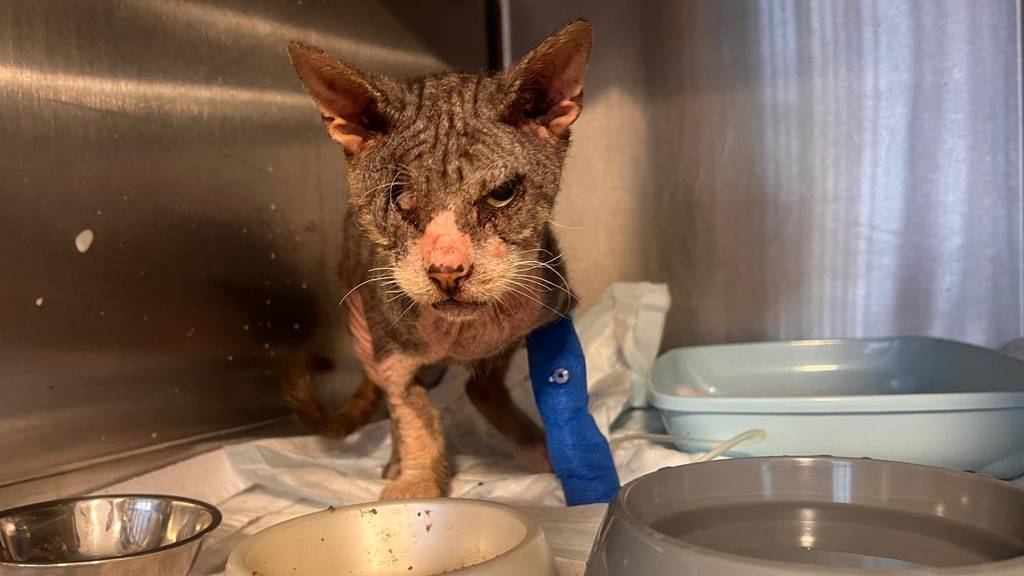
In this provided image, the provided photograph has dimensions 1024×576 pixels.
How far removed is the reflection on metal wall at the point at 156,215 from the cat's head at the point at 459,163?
1.23ft

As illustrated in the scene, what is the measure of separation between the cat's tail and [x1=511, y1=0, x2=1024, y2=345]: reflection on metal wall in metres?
0.61

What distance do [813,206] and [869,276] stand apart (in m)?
0.18

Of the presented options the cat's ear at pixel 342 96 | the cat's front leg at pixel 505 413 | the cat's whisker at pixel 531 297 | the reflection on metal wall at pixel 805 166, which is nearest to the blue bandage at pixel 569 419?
the cat's whisker at pixel 531 297

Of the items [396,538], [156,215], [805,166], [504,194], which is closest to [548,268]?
[504,194]

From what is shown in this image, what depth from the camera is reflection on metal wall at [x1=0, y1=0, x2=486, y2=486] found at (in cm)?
101

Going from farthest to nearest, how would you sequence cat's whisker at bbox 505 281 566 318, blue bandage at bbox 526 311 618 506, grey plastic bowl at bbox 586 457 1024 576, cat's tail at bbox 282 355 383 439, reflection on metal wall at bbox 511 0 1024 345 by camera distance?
1. reflection on metal wall at bbox 511 0 1024 345
2. cat's tail at bbox 282 355 383 439
3. blue bandage at bbox 526 311 618 506
4. cat's whisker at bbox 505 281 566 318
5. grey plastic bowl at bbox 586 457 1024 576

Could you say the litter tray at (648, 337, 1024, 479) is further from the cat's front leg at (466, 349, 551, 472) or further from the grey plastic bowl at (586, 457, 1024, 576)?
the grey plastic bowl at (586, 457, 1024, 576)

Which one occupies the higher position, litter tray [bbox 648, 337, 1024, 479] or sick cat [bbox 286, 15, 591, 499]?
sick cat [bbox 286, 15, 591, 499]

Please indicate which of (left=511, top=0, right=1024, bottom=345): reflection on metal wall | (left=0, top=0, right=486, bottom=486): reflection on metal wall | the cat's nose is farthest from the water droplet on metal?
(left=511, top=0, right=1024, bottom=345): reflection on metal wall

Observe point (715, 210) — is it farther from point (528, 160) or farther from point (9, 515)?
point (9, 515)

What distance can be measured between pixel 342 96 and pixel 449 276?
284 millimetres

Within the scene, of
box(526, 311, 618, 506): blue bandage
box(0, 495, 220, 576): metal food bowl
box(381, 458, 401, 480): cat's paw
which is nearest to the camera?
box(0, 495, 220, 576): metal food bowl

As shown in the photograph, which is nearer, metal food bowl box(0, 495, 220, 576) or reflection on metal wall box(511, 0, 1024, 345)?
metal food bowl box(0, 495, 220, 576)

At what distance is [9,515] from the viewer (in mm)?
807
